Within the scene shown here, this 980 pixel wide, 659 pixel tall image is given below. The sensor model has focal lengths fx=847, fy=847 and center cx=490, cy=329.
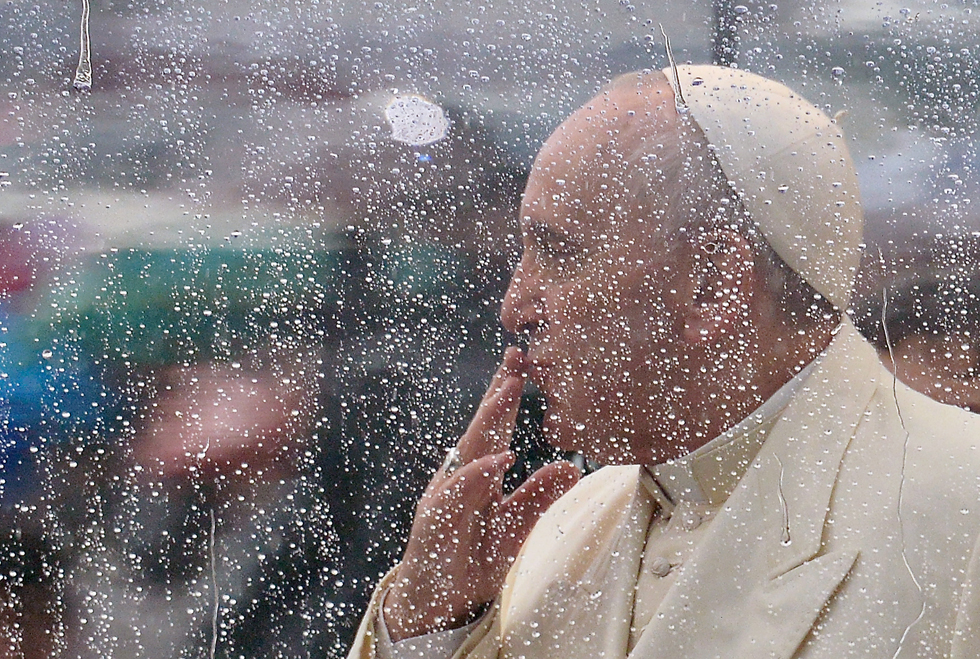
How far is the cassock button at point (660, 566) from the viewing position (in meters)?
0.63

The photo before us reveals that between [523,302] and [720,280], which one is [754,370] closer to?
[720,280]

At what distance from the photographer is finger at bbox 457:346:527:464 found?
2.01 feet

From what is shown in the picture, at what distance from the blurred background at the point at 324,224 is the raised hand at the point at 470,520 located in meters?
0.02

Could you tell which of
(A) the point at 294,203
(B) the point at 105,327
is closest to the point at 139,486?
(B) the point at 105,327

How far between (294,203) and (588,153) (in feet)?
0.70

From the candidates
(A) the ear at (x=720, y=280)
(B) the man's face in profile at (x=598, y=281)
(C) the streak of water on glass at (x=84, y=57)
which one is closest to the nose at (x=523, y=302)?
(B) the man's face in profile at (x=598, y=281)

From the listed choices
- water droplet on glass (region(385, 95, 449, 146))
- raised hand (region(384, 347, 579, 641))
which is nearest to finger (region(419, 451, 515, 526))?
raised hand (region(384, 347, 579, 641))

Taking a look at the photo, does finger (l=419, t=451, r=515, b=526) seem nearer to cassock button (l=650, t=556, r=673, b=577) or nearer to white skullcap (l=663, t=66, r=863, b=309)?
cassock button (l=650, t=556, r=673, b=577)

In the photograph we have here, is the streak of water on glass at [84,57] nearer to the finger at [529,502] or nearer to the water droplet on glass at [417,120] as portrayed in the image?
the water droplet on glass at [417,120]

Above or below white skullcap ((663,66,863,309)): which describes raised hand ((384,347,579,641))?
below

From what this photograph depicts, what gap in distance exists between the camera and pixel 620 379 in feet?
2.01

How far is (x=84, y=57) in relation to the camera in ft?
2.09

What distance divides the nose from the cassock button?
204mm

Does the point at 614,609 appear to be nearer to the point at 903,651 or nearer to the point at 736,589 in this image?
the point at 736,589
